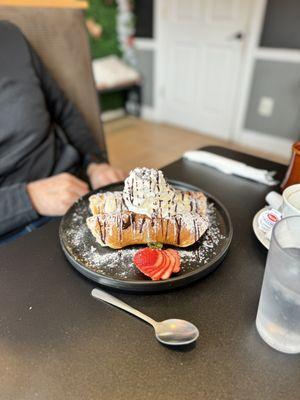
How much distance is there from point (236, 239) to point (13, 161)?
0.64 meters

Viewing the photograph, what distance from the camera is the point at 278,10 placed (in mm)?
2469

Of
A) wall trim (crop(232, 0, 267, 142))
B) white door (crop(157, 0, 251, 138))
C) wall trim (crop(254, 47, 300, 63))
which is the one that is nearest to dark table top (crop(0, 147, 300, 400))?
wall trim (crop(254, 47, 300, 63))

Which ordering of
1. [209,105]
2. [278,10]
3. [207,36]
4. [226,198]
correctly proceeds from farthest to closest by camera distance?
[209,105]
[207,36]
[278,10]
[226,198]

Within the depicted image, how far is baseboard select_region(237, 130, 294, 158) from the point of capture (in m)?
2.81

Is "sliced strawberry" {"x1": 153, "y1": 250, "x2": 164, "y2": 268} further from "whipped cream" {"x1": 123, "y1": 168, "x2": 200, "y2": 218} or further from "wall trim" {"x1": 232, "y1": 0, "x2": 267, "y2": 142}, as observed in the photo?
"wall trim" {"x1": 232, "y1": 0, "x2": 267, "y2": 142}

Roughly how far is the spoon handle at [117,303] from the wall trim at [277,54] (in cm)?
262

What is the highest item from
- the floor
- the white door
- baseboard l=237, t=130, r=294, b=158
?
the white door

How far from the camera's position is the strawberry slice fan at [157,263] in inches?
20.3

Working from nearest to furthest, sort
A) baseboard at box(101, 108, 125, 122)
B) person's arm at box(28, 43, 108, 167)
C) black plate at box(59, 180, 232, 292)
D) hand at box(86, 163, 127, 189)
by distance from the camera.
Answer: black plate at box(59, 180, 232, 292) < hand at box(86, 163, 127, 189) < person's arm at box(28, 43, 108, 167) < baseboard at box(101, 108, 125, 122)

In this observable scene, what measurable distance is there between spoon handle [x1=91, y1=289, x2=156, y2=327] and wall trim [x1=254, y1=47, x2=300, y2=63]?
2623mm

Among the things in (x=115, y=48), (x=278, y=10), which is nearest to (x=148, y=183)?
(x=278, y=10)

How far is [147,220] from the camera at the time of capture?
0.58m

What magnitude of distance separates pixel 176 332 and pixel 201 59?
3055mm

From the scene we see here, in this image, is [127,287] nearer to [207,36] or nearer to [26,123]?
[26,123]
